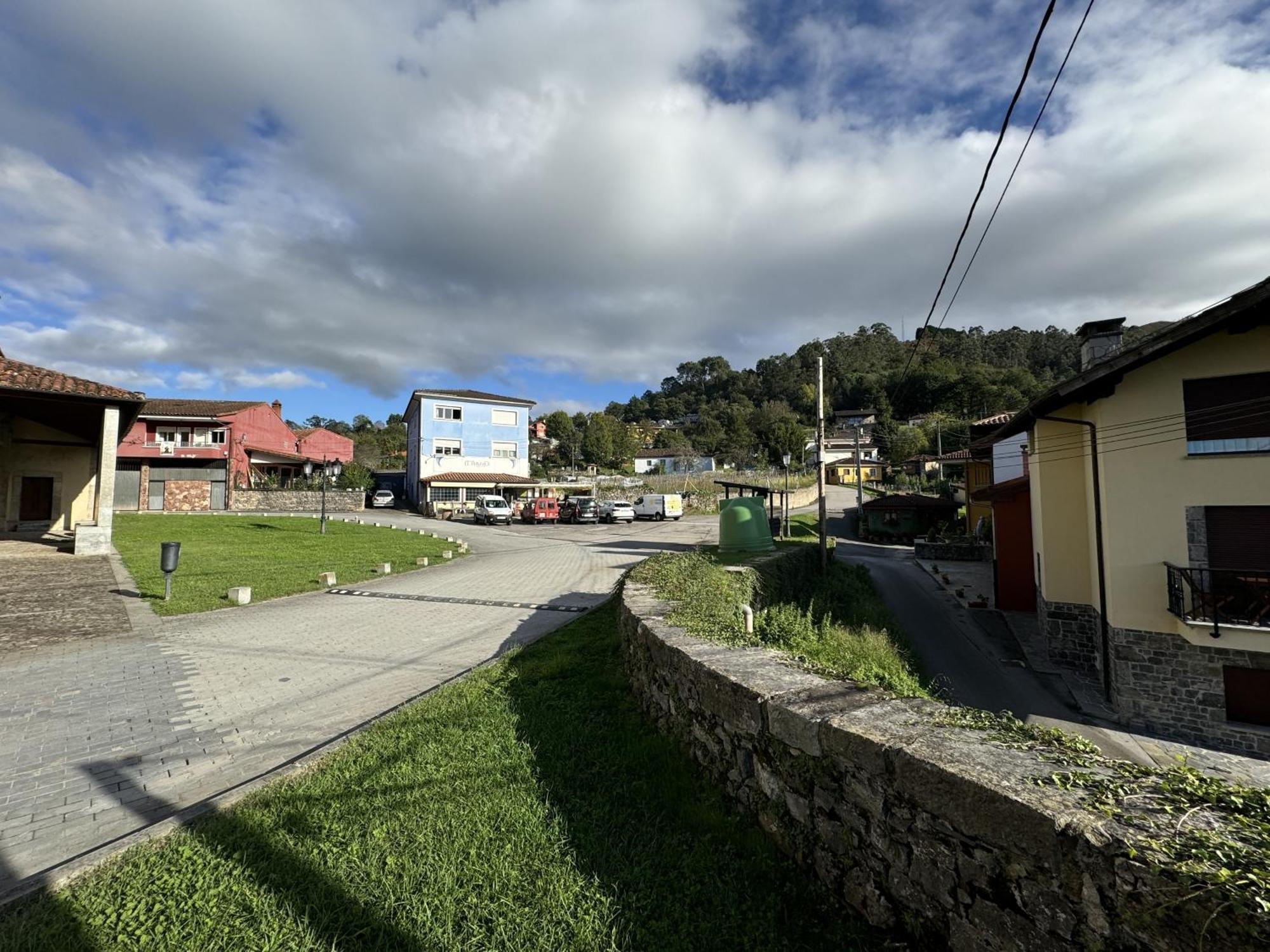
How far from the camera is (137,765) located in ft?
13.7

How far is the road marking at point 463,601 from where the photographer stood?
32.9ft

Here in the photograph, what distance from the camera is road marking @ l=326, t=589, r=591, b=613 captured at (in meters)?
10.0

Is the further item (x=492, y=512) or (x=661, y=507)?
(x=661, y=507)

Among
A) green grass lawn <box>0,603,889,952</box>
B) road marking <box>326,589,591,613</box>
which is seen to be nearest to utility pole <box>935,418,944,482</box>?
road marking <box>326,589,591,613</box>

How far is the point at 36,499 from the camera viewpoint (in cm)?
2022

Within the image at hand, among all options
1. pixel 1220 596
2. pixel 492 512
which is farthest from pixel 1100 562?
pixel 492 512

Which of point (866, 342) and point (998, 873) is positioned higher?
point (866, 342)

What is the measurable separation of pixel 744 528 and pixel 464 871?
1124 centimetres

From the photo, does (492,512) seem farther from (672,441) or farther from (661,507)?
(672,441)

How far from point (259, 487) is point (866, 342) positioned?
97.3 m

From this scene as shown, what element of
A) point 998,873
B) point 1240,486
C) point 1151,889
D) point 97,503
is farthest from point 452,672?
point 97,503

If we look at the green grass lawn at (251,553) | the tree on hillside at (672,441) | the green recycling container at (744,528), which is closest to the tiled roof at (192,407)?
the green grass lawn at (251,553)

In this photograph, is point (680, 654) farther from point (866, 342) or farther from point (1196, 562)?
point (866, 342)

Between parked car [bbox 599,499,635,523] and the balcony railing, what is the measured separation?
26611 millimetres
